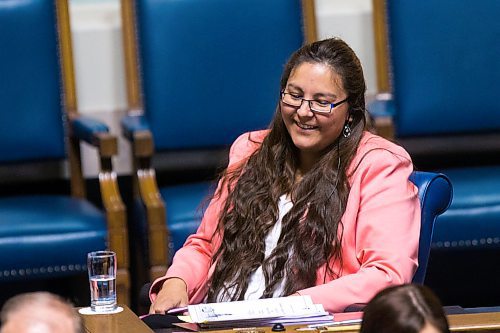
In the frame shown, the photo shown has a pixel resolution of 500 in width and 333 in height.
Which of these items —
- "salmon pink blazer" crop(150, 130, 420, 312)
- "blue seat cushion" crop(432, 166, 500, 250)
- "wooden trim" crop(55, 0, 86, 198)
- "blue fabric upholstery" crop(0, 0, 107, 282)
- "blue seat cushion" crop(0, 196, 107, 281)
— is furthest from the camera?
"wooden trim" crop(55, 0, 86, 198)

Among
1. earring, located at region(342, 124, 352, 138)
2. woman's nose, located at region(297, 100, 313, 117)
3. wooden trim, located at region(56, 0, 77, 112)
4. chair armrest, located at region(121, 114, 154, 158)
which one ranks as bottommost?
chair armrest, located at region(121, 114, 154, 158)

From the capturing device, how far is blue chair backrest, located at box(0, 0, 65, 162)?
3.23 meters

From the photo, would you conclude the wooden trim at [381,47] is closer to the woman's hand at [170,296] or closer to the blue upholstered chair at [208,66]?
the blue upholstered chair at [208,66]

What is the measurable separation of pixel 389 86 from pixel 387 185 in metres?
1.35

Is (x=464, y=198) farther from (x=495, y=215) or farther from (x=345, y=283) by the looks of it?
(x=345, y=283)

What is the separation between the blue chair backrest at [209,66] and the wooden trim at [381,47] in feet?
1.02

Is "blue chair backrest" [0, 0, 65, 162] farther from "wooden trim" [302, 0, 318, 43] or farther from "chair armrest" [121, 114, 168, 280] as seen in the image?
"wooden trim" [302, 0, 318, 43]

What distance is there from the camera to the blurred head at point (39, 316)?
42.9 inches

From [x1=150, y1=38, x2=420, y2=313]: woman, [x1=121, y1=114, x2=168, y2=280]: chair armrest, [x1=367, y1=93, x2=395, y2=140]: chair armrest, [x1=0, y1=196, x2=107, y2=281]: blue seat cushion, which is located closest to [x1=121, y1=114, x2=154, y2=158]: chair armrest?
[x1=121, y1=114, x2=168, y2=280]: chair armrest

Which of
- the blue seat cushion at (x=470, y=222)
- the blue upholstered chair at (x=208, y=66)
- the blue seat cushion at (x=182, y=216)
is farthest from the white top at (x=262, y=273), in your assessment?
the blue upholstered chair at (x=208, y=66)

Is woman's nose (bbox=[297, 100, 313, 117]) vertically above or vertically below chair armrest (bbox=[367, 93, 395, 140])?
above

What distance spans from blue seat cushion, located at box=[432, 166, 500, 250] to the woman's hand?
3.04 feet

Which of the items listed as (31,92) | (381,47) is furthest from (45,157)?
(381,47)

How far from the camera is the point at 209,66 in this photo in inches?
130
